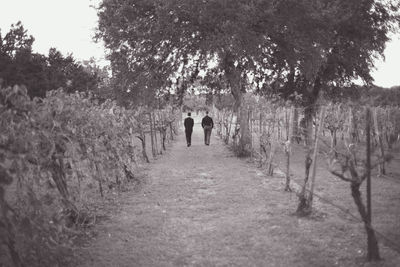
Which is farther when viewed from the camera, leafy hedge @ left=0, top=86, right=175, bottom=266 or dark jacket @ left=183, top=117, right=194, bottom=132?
dark jacket @ left=183, top=117, right=194, bottom=132

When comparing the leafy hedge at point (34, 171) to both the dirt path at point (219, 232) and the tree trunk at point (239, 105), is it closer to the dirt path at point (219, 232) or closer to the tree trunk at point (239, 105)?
the dirt path at point (219, 232)

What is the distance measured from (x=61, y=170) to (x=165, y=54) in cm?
1305

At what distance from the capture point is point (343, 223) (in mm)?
6613

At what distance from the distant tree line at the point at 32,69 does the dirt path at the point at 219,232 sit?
26683 millimetres

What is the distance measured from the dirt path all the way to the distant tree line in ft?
87.5

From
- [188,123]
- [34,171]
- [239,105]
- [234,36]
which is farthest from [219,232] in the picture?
[188,123]

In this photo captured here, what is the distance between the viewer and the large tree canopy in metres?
15.3

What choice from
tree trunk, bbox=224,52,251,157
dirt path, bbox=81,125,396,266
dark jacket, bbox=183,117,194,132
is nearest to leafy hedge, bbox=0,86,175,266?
dirt path, bbox=81,125,396,266

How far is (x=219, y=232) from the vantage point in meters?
6.31

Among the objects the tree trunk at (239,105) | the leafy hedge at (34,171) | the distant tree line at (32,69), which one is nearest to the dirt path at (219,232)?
the leafy hedge at (34,171)

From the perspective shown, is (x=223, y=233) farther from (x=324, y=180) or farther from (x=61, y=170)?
(x=324, y=180)

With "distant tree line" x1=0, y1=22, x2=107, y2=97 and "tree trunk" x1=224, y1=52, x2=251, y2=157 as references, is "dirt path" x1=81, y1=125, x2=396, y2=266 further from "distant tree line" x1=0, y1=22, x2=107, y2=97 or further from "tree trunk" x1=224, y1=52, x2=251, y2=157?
"distant tree line" x1=0, y1=22, x2=107, y2=97

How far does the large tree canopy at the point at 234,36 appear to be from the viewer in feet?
50.3

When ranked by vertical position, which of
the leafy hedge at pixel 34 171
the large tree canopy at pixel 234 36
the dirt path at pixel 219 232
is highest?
the large tree canopy at pixel 234 36
